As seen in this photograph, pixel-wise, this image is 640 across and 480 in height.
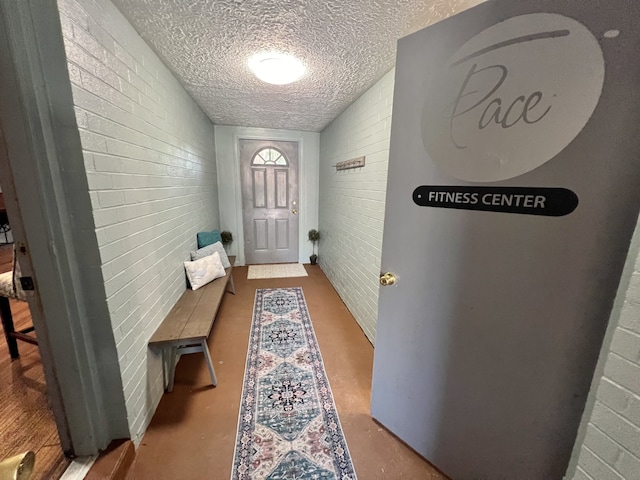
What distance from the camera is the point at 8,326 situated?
1675 mm

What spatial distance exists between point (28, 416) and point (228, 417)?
1020 millimetres

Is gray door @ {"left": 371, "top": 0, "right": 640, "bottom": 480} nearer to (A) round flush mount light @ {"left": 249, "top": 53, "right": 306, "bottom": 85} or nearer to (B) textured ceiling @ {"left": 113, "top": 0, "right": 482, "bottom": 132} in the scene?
(B) textured ceiling @ {"left": 113, "top": 0, "right": 482, "bottom": 132}

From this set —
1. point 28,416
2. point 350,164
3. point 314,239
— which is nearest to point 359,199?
point 350,164

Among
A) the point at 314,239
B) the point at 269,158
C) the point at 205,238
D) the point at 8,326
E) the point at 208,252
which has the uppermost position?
the point at 269,158

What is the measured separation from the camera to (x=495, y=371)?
0.94 metres

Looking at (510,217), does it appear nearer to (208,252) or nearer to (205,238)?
(208,252)

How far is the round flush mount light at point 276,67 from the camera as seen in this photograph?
160 centimetres

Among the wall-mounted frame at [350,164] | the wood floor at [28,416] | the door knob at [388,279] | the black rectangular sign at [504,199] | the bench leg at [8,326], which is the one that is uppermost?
the wall-mounted frame at [350,164]

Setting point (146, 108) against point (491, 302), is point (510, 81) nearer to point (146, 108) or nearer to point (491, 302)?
point (491, 302)

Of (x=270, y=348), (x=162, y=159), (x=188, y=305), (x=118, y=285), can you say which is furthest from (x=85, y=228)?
(x=270, y=348)

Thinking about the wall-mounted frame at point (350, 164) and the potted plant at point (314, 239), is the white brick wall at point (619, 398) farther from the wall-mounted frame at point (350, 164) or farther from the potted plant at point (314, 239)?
the potted plant at point (314, 239)

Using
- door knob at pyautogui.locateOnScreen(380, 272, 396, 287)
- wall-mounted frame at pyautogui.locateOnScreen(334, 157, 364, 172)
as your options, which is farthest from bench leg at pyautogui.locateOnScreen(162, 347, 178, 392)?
wall-mounted frame at pyautogui.locateOnScreen(334, 157, 364, 172)

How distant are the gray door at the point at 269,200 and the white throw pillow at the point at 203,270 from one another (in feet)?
5.40

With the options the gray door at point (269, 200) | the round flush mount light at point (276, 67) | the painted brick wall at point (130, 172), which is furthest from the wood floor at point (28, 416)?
the gray door at point (269, 200)
